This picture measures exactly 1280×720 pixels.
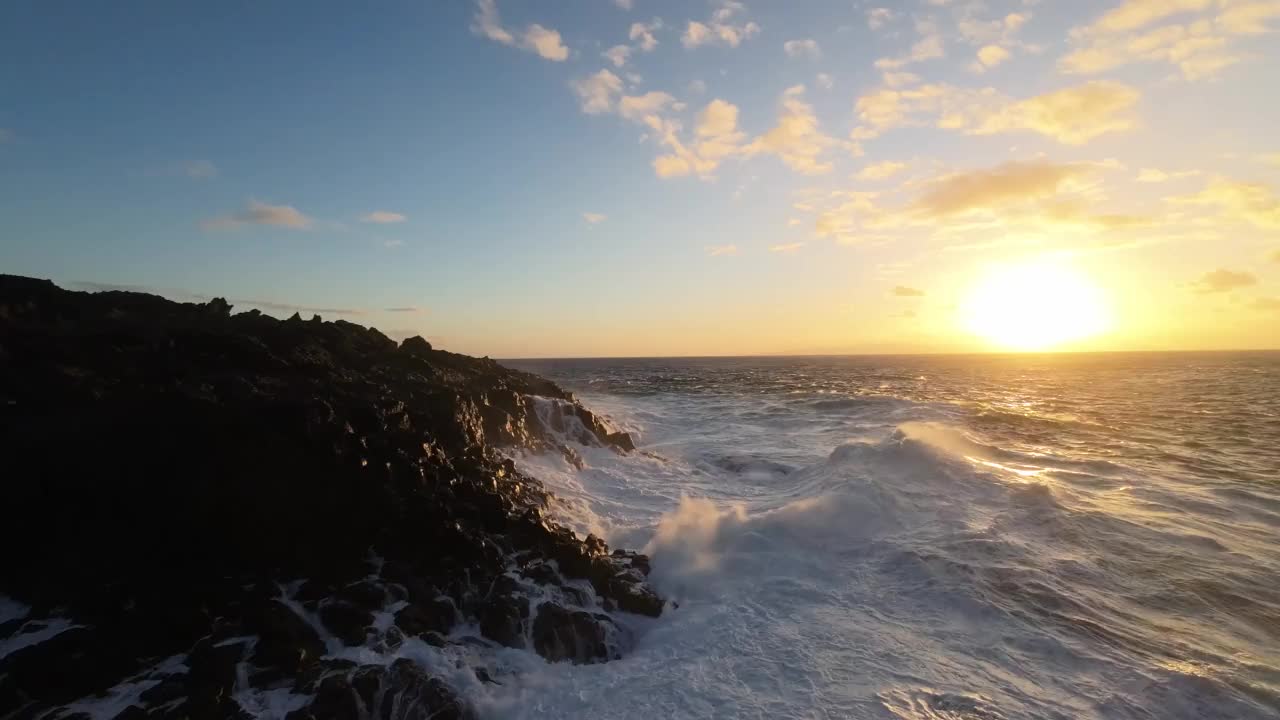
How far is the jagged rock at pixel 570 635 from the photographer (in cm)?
744

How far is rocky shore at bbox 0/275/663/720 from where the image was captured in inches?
→ 231

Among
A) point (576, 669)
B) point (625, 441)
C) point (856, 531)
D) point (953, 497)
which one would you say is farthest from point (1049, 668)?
point (625, 441)

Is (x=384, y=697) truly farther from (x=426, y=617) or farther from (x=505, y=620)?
(x=505, y=620)

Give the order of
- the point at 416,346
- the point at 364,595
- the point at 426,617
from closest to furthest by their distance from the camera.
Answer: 1. the point at 426,617
2. the point at 364,595
3. the point at 416,346

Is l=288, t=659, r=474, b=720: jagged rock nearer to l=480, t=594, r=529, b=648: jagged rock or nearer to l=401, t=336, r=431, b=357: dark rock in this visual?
l=480, t=594, r=529, b=648: jagged rock

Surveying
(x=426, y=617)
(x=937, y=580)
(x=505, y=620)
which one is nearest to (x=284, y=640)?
(x=426, y=617)

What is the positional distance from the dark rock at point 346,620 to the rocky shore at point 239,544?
0.03m

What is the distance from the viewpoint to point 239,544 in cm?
739

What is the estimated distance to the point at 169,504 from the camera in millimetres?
7402

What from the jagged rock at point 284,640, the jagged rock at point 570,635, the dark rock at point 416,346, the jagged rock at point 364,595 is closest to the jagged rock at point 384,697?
the jagged rock at point 284,640

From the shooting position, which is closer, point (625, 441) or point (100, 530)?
point (100, 530)

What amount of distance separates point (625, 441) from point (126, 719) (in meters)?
16.9

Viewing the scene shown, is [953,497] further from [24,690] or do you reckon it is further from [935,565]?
[24,690]

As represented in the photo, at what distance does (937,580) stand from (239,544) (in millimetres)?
10500
